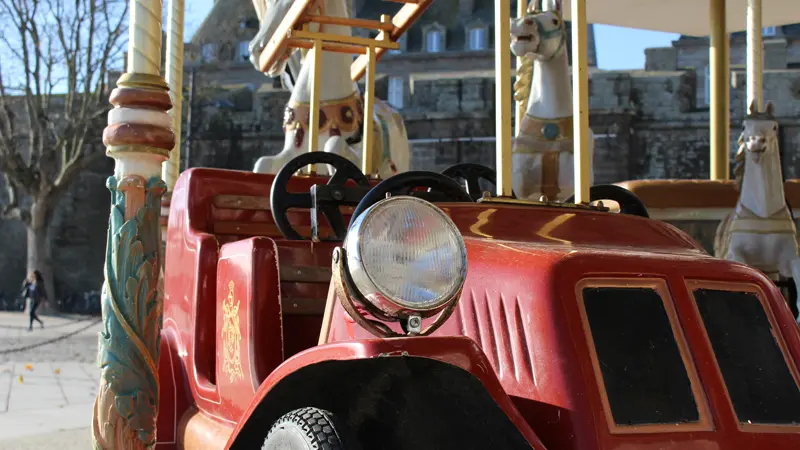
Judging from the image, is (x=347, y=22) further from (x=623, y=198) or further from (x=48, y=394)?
(x=48, y=394)

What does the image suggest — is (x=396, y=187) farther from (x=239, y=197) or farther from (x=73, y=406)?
(x=73, y=406)

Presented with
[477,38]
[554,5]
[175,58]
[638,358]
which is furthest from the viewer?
[477,38]

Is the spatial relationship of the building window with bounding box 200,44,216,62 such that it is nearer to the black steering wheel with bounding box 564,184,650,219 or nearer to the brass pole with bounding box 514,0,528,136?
the brass pole with bounding box 514,0,528,136

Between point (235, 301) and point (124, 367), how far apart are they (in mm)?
451

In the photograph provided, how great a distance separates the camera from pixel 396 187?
9.80 feet

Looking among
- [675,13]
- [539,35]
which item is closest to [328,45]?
[539,35]

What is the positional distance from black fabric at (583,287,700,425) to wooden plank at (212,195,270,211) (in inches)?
89.9

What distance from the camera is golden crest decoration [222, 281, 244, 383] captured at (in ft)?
10.7

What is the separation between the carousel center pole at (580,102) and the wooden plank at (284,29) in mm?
1905

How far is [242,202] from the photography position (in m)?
4.33

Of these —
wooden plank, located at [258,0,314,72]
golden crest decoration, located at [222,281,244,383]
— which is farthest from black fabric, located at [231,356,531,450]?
wooden plank, located at [258,0,314,72]

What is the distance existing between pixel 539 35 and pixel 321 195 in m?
3.89

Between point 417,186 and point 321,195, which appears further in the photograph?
point 321,195

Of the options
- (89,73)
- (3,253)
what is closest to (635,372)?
(89,73)
